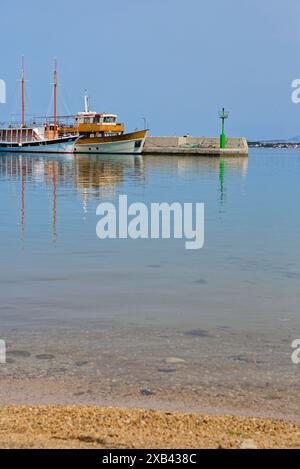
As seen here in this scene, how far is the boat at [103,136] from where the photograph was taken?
87.2 meters

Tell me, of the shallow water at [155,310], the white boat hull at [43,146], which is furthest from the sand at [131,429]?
the white boat hull at [43,146]

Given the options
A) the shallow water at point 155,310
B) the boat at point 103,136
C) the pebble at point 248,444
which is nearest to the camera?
the pebble at point 248,444

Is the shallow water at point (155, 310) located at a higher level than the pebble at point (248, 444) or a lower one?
lower

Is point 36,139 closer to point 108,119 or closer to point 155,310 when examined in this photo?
point 108,119

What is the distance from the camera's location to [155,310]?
8977 mm

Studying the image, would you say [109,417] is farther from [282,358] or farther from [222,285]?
[222,285]

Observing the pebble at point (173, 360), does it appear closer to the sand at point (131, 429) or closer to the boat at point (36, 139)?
the sand at point (131, 429)

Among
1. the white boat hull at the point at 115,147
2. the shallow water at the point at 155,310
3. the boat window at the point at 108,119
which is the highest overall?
the boat window at the point at 108,119

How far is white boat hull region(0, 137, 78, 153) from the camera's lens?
90.4 meters

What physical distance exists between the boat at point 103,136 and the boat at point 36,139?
1.52 meters

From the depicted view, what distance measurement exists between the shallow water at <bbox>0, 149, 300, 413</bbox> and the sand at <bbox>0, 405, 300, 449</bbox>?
1.97ft

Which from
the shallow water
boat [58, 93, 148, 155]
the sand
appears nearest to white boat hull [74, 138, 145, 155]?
boat [58, 93, 148, 155]

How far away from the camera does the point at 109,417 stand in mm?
5023
